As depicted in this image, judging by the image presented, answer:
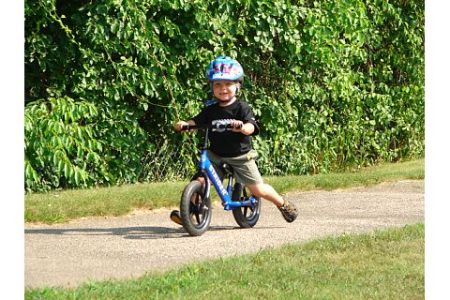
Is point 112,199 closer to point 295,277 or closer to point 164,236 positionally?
point 164,236

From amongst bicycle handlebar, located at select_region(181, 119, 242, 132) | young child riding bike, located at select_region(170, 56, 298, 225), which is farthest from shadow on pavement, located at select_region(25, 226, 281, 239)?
bicycle handlebar, located at select_region(181, 119, 242, 132)

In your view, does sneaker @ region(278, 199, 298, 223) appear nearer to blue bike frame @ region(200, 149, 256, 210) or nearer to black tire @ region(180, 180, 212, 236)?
blue bike frame @ region(200, 149, 256, 210)

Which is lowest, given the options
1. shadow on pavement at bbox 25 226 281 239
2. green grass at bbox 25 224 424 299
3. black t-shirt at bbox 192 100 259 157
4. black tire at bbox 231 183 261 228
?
shadow on pavement at bbox 25 226 281 239

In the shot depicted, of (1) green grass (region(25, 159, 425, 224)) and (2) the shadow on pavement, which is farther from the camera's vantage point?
(1) green grass (region(25, 159, 425, 224))

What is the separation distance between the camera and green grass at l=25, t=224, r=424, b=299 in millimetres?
5273

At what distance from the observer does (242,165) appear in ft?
25.1

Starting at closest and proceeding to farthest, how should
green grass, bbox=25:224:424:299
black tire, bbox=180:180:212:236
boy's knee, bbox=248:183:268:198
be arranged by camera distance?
green grass, bbox=25:224:424:299, black tire, bbox=180:180:212:236, boy's knee, bbox=248:183:268:198

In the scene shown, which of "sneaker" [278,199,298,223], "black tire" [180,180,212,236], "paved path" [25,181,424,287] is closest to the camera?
"paved path" [25,181,424,287]

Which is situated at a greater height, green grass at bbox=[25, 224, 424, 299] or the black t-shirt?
the black t-shirt

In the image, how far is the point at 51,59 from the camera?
1030 cm

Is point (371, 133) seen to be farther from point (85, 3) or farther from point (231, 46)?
point (85, 3)

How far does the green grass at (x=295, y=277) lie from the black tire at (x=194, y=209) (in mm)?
876

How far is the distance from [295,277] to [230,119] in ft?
6.42
